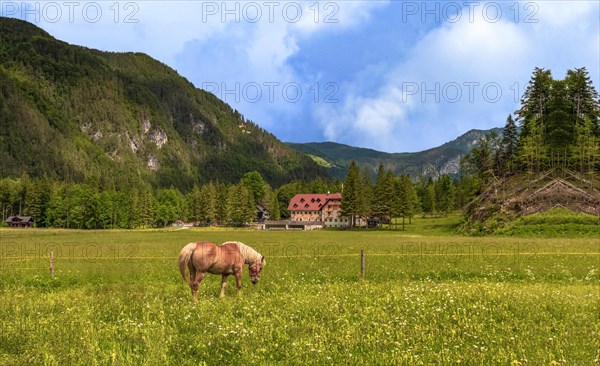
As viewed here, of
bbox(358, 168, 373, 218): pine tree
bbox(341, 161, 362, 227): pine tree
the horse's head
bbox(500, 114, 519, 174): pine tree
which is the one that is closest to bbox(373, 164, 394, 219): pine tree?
bbox(358, 168, 373, 218): pine tree

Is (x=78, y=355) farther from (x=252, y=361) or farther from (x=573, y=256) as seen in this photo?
(x=573, y=256)

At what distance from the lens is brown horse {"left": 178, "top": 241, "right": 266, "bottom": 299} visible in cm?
A: 1645

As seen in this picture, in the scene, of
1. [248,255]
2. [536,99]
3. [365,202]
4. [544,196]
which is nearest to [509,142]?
[536,99]

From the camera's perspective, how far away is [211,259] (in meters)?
16.7

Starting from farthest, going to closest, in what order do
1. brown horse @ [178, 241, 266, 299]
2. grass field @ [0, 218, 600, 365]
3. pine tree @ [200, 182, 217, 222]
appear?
pine tree @ [200, 182, 217, 222], brown horse @ [178, 241, 266, 299], grass field @ [0, 218, 600, 365]

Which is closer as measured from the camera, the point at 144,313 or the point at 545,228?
the point at 144,313

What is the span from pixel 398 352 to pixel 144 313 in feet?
27.9

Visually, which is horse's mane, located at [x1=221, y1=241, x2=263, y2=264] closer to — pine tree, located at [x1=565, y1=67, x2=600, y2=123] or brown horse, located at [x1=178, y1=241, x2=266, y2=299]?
brown horse, located at [x1=178, y1=241, x2=266, y2=299]

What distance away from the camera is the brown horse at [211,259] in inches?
648

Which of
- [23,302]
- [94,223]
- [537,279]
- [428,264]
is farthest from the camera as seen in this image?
[94,223]

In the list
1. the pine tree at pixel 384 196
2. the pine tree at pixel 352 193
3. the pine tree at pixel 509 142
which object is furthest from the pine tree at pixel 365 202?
the pine tree at pixel 509 142

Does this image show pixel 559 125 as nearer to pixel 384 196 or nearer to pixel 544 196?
pixel 544 196

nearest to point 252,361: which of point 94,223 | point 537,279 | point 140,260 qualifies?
point 537,279

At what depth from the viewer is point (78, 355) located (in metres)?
9.73
